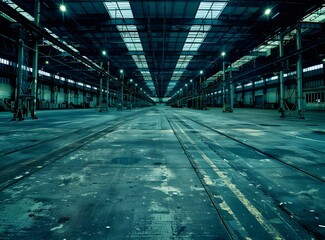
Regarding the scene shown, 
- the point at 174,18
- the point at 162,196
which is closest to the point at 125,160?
the point at 162,196

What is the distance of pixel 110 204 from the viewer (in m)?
2.05

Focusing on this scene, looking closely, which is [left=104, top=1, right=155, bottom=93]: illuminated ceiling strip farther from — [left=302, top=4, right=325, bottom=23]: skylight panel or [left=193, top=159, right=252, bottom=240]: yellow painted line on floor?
[left=193, top=159, right=252, bottom=240]: yellow painted line on floor

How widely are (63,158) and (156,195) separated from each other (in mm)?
2464

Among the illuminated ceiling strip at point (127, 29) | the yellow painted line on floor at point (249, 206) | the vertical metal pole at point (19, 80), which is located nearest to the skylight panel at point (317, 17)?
the illuminated ceiling strip at point (127, 29)

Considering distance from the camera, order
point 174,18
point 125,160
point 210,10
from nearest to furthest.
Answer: point 125,160
point 210,10
point 174,18

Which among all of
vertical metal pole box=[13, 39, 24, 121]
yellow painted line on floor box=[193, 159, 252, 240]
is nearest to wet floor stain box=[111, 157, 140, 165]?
yellow painted line on floor box=[193, 159, 252, 240]

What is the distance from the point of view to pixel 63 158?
Result: 3.84m

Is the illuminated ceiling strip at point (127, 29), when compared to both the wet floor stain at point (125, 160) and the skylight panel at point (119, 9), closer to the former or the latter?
the skylight panel at point (119, 9)

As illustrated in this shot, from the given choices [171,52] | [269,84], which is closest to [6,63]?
[171,52]


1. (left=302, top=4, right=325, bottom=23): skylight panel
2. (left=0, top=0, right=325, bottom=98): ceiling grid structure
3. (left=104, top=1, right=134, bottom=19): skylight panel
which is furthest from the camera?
(left=302, top=4, right=325, bottom=23): skylight panel

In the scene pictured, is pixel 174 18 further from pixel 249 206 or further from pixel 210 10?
pixel 249 206

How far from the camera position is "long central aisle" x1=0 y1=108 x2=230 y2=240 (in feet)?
5.25

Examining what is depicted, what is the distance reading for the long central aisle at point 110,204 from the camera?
1602 millimetres

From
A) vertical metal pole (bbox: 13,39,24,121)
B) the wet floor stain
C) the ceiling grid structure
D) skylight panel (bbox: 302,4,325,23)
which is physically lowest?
the wet floor stain
